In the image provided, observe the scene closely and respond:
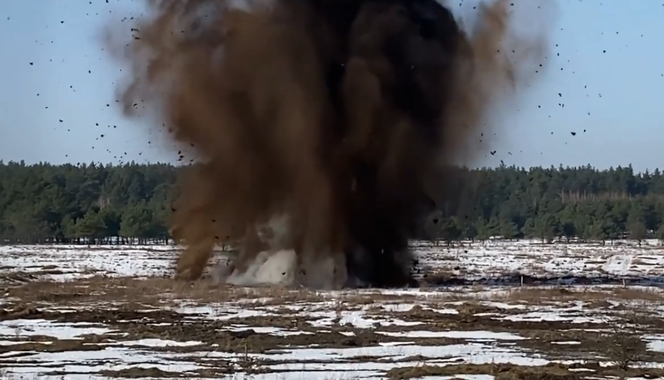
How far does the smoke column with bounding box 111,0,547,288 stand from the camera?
4662 centimetres

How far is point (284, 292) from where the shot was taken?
40906 mm

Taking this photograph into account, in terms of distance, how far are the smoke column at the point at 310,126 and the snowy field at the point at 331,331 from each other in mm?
3897

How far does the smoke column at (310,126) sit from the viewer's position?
153 ft

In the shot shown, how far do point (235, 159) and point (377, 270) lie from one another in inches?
347

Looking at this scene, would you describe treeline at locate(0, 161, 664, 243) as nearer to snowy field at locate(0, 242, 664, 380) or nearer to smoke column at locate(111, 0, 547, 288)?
smoke column at locate(111, 0, 547, 288)

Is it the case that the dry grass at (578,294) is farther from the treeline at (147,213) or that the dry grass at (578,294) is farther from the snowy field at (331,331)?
the treeline at (147,213)

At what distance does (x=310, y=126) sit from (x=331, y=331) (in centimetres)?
→ 2066

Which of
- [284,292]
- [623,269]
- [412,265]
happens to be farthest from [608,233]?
[284,292]

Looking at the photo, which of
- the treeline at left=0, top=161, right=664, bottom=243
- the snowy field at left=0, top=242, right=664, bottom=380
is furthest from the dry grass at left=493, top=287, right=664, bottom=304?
the treeline at left=0, top=161, right=664, bottom=243

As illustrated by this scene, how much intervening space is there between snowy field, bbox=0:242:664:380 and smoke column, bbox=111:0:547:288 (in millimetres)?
3897

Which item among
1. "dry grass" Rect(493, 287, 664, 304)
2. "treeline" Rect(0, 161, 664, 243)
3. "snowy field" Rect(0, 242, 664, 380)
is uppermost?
"treeline" Rect(0, 161, 664, 243)

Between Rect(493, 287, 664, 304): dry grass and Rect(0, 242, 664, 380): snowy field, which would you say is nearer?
Rect(0, 242, 664, 380): snowy field

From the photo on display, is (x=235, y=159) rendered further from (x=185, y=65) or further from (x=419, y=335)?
(x=419, y=335)

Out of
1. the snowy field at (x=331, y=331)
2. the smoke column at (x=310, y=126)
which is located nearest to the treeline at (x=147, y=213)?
the smoke column at (x=310, y=126)
